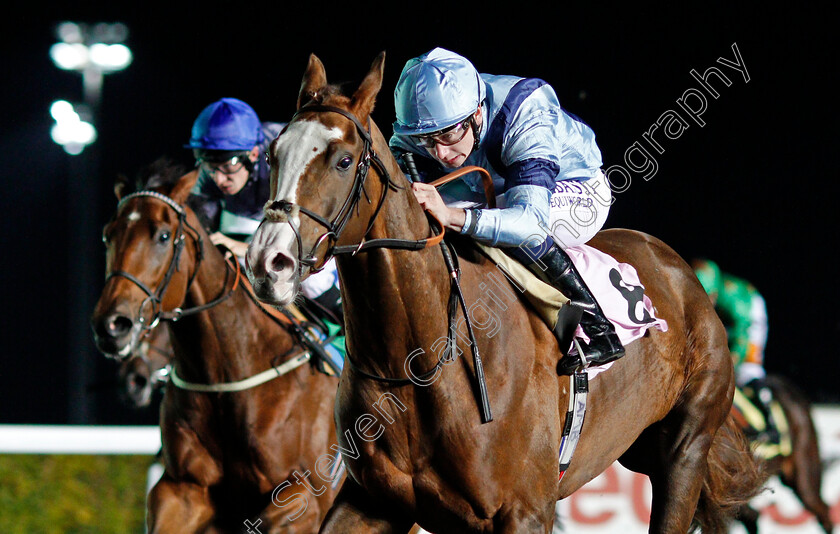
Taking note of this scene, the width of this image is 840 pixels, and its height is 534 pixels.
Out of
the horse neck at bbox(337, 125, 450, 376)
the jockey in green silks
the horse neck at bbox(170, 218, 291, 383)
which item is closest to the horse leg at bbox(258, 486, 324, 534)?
the horse neck at bbox(170, 218, 291, 383)

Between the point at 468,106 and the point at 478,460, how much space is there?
924 mm

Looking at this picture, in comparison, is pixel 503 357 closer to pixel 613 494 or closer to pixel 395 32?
pixel 613 494

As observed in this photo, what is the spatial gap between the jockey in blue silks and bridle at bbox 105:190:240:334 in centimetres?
47

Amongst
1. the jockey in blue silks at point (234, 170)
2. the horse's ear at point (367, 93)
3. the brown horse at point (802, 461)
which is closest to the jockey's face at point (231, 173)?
the jockey in blue silks at point (234, 170)

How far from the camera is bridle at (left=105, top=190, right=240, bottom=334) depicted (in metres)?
3.39

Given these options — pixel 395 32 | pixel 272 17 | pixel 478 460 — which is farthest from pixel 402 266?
pixel 272 17

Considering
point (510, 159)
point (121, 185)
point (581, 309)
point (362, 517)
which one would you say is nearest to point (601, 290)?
point (581, 309)

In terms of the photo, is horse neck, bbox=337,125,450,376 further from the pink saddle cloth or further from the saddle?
the pink saddle cloth

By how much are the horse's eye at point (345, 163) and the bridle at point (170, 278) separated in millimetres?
1646

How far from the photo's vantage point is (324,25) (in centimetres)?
757

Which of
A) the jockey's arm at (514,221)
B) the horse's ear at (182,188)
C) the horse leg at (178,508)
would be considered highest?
the jockey's arm at (514,221)

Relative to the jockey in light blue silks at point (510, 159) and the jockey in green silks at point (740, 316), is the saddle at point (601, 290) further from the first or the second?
the jockey in green silks at point (740, 316)

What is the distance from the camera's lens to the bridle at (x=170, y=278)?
11.1ft

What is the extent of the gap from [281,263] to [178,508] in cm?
201
